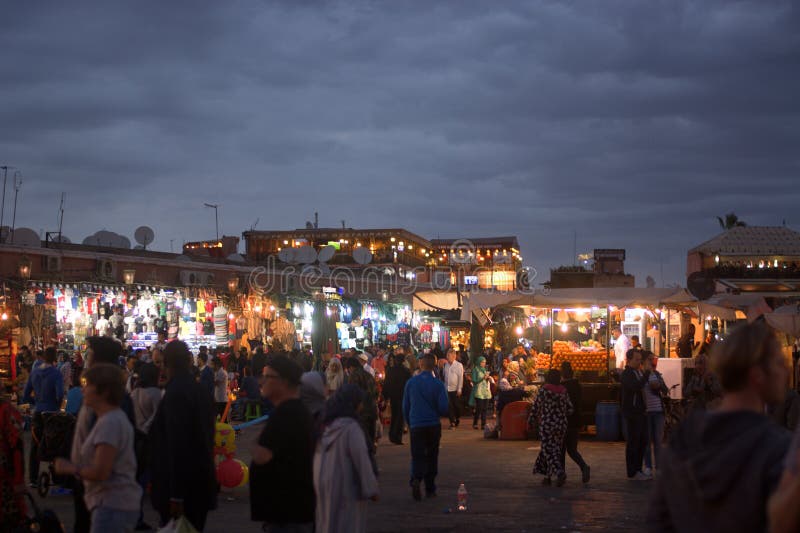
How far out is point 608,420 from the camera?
17.6 meters

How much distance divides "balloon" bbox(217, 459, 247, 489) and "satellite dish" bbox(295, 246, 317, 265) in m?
22.9

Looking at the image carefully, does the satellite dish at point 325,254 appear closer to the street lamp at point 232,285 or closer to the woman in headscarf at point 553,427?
the street lamp at point 232,285

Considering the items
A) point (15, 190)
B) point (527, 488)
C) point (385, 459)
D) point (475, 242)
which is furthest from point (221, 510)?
point (475, 242)

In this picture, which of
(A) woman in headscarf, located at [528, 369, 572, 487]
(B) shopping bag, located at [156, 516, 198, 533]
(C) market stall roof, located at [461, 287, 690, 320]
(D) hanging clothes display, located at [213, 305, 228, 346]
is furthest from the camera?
(D) hanging clothes display, located at [213, 305, 228, 346]

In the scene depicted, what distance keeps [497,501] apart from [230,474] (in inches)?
126

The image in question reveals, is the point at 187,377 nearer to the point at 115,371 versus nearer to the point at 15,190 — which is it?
the point at 115,371

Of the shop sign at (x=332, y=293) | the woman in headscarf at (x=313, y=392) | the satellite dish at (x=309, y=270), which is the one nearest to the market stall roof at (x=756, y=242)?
the satellite dish at (x=309, y=270)

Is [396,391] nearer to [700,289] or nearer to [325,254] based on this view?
[700,289]

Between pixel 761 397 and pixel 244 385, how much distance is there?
19.3m

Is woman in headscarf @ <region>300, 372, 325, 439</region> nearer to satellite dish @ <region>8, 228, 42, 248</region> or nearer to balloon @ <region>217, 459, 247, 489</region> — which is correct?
balloon @ <region>217, 459, 247, 489</region>

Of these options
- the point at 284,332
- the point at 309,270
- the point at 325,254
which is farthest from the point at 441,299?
the point at 325,254

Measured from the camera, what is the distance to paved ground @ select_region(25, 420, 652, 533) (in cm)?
967

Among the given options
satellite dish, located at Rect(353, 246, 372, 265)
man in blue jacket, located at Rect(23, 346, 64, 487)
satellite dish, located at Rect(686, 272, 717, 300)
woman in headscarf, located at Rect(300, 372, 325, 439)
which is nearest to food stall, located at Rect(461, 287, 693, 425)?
satellite dish, located at Rect(686, 272, 717, 300)

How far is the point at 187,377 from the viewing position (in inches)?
251
